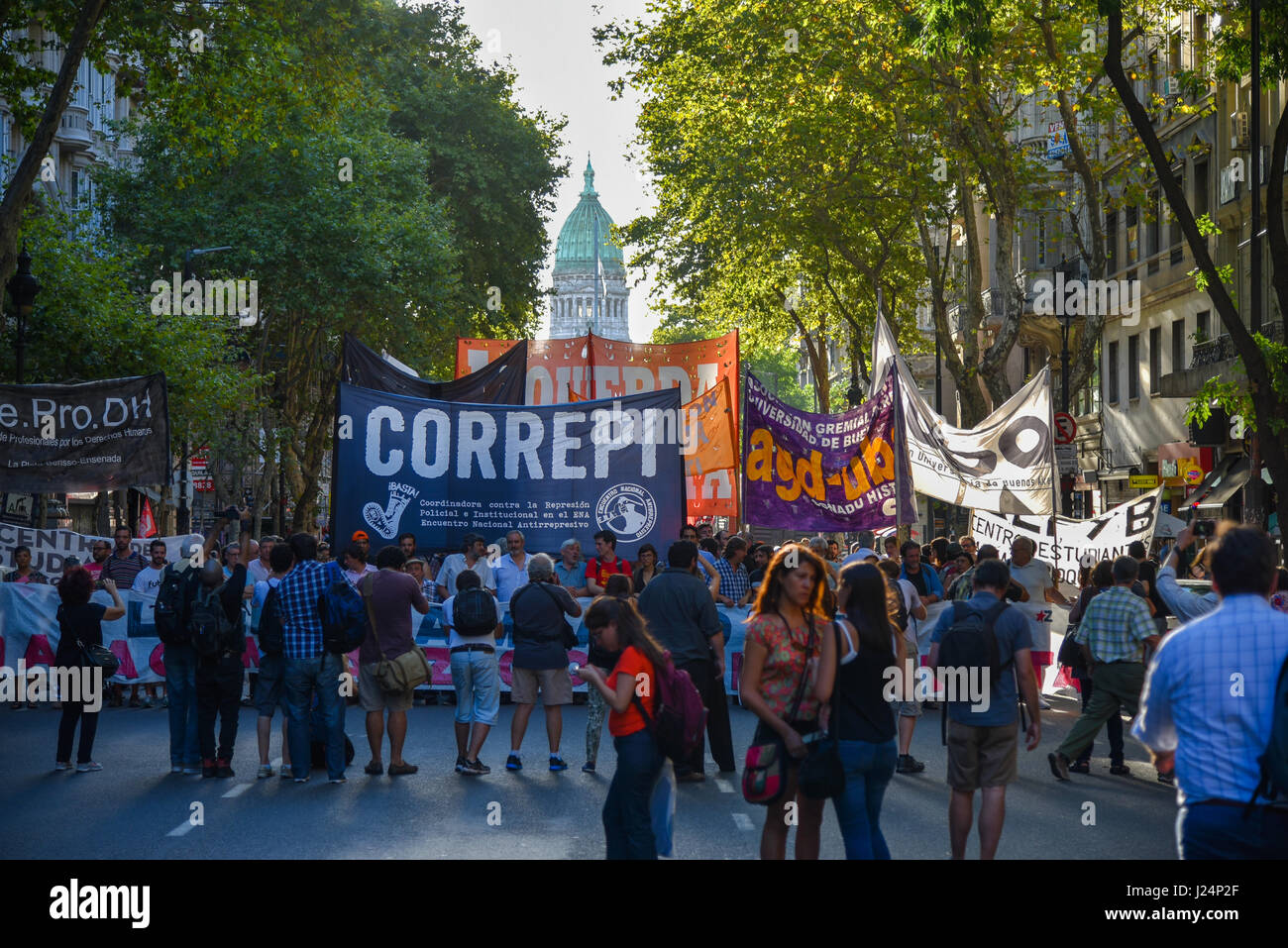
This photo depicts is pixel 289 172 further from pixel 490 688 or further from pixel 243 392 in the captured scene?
pixel 490 688

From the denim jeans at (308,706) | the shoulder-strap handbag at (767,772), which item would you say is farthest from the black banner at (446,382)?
the shoulder-strap handbag at (767,772)

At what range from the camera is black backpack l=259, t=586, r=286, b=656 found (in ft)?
40.1

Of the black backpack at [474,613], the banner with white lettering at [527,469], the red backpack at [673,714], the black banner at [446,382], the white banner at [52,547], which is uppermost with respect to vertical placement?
the black banner at [446,382]

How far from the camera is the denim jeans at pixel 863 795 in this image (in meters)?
7.46

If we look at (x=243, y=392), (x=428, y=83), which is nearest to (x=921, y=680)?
(x=243, y=392)

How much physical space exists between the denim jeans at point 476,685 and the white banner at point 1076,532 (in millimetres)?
7633

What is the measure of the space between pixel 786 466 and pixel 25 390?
798cm

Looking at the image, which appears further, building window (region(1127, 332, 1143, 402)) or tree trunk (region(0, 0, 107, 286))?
building window (region(1127, 332, 1143, 402))

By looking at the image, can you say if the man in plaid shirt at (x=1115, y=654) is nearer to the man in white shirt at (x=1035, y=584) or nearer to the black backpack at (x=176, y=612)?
the man in white shirt at (x=1035, y=584)

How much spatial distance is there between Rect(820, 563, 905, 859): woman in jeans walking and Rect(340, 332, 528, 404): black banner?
9856 millimetres

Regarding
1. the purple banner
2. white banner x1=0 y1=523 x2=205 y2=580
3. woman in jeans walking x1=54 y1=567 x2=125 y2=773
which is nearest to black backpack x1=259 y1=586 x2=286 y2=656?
woman in jeans walking x1=54 y1=567 x2=125 y2=773

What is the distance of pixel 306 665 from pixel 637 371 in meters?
8.35

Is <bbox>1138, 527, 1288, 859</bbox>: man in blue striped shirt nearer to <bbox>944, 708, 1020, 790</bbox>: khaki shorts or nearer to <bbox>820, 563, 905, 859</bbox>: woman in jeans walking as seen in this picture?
<bbox>820, 563, 905, 859</bbox>: woman in jeans walking

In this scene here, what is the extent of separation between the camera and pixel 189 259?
36031 millimetres
